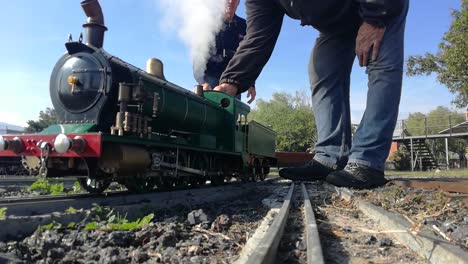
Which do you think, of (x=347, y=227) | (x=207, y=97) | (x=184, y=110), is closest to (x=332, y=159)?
(x=347, y=227)

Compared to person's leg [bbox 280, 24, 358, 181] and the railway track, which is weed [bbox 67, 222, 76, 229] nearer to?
the railway track

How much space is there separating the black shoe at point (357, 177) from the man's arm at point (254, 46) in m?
1.64

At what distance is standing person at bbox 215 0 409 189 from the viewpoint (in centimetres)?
362

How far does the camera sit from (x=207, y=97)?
29.5 ft

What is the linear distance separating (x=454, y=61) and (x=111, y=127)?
1656cm

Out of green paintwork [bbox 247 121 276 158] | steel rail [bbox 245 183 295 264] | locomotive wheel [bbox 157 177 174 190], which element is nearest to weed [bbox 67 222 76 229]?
steel rail [bbox 245 183 295 264]

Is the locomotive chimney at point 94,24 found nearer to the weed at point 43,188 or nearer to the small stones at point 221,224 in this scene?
the weed at point 43,188

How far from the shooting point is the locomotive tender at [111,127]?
16.2 ft

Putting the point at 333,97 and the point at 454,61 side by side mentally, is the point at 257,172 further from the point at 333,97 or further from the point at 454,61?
the point at 454,61

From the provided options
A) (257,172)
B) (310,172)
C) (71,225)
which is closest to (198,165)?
(310,172)

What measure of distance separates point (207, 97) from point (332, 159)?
4.82 metres

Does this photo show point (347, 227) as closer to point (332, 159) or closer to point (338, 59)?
point (332, 159)

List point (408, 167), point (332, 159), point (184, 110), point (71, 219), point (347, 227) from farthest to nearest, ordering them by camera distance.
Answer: point (408, 167), point (184, 110), point (332, 159), point (71, 219), point (347, 227)

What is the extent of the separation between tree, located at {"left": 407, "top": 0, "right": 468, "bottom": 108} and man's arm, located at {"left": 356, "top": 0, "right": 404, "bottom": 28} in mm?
15702
